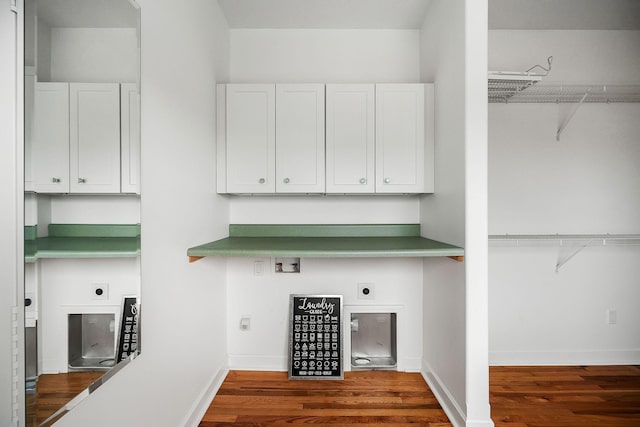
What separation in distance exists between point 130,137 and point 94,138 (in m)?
0.19

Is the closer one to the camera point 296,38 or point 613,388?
point 613,388

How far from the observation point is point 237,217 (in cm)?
256

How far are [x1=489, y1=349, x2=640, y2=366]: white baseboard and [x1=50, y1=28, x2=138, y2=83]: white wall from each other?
9.48 ft

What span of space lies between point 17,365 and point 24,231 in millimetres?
303

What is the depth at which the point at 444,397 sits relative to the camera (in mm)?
2010

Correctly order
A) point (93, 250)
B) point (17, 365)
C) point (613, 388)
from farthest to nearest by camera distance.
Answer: point (613, 388)
point (93, 250)
point (17, 365)

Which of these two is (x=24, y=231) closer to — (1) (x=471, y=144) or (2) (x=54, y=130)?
(2) (x=54, y=130)

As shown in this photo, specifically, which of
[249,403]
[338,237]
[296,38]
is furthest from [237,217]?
[296,38]

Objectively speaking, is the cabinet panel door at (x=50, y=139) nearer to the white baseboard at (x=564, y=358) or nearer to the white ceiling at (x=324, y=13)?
the white ceiling at (x=324, y=13)

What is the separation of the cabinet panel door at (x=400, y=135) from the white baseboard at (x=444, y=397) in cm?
127

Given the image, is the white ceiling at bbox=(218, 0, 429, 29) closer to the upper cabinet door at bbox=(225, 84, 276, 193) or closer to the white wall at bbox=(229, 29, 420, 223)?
the white wall at bbox=(229, 29, 420, 223)

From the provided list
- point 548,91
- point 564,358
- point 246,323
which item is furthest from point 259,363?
point 548,91

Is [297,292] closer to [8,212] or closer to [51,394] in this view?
[51,394]

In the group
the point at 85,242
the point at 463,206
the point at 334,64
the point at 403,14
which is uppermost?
the point at 403,14
